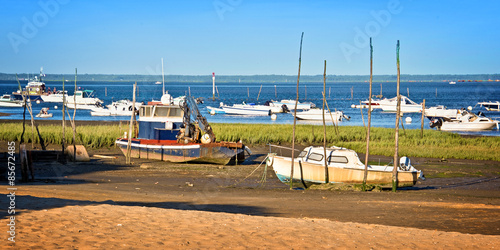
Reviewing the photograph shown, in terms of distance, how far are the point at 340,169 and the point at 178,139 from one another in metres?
10.3

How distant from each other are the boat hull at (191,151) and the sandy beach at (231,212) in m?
1.45

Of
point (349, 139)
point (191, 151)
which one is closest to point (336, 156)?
point (191, 151)

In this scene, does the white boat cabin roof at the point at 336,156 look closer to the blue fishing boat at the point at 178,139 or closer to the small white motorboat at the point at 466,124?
the blue fishing boat at the point at 178,139

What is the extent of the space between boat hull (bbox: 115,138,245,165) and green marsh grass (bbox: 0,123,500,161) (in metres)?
6.40

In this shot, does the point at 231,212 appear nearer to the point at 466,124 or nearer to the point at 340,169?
the point at 340,169

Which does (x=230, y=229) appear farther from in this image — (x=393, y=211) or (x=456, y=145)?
(x=456, y=145)

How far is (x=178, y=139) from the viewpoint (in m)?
26.5

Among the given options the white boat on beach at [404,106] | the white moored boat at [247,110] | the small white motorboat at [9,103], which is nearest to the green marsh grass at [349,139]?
the white moored boat at [247,110]

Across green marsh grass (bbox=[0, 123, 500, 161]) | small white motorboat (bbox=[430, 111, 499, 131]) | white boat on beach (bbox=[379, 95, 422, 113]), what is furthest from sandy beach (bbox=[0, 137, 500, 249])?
white boat on beach (bbox=[379, 95, 422, 113])

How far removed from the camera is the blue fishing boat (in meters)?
25.5

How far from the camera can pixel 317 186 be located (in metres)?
19.2

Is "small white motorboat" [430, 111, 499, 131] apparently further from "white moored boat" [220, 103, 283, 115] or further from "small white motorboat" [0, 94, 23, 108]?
"small white motorboat" [0, 94, 23, 108]

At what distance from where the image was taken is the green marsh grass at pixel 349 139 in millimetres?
30266

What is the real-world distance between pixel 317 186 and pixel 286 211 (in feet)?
15.4
